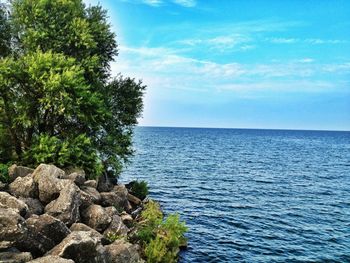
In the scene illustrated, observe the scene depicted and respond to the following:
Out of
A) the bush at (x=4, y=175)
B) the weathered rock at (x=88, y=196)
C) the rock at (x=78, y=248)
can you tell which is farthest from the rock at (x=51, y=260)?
the bush at (x=4, y=175)

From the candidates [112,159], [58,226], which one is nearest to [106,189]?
[112,159]

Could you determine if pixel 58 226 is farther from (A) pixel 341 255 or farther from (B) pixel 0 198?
(A) pixel 341 255

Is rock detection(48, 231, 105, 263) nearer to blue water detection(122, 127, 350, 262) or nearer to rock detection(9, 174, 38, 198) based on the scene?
rock detection(9, 174, 38, 198)

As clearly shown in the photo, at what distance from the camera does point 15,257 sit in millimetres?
13680

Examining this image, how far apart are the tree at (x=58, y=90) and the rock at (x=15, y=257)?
13.5 m

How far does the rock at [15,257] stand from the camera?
13.4 m

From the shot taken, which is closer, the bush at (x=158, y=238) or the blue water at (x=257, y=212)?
the bush at (x=158, y=238)

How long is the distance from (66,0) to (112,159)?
49.3ft

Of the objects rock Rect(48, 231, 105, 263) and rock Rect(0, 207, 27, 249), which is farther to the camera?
rock Rect(48, 231, 105, 263)

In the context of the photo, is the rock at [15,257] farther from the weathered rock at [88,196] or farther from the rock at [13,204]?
the weathered rock at [88,196]

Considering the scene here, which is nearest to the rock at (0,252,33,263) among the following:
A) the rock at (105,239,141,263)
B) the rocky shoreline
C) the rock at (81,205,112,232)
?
the rocky shoreline

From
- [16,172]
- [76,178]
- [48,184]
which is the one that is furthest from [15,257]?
[16,172]

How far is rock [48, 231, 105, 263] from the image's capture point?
14.5 metres

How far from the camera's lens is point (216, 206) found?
40.7 m
